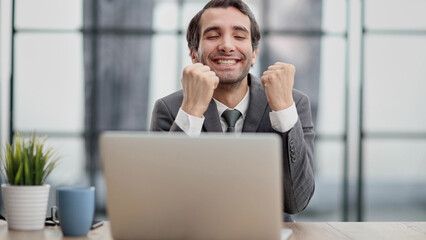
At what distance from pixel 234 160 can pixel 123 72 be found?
4.41 metres

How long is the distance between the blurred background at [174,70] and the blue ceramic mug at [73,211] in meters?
3.79

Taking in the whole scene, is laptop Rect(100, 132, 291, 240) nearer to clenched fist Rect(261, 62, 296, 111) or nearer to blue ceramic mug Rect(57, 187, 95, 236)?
blue ceramic mug Rect(57, 187, 95, 236)

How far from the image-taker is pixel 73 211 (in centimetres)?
163

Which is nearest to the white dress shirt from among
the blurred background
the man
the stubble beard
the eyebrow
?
the man

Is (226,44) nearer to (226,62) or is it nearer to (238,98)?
(226,62)

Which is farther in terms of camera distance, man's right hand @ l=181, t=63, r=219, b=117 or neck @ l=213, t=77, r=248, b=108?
neck @ l=213, t=77, r=248, b=108

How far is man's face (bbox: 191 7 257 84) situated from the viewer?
7.91 feet

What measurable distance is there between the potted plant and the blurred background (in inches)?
145

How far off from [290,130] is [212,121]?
1.11ft

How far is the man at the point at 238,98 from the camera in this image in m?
2.13

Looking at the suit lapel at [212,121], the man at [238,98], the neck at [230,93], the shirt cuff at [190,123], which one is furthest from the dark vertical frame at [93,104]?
the shirt cuff at [190,123]

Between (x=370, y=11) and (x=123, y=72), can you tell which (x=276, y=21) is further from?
(x=123, y=72)

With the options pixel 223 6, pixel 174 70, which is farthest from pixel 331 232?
pixel 174 70

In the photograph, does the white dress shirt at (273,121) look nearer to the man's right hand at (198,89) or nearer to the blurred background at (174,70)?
the man's right hand at (198,89)
